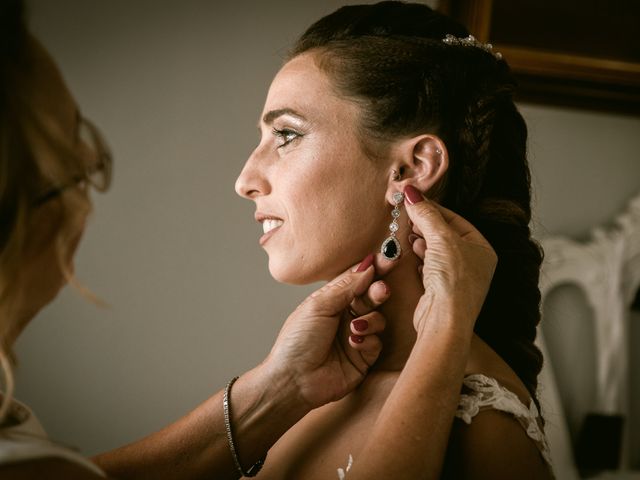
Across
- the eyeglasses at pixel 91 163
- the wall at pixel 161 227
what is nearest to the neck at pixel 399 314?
the eyeglasses at pixel 91 163

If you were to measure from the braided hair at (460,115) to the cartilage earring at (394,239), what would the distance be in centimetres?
9

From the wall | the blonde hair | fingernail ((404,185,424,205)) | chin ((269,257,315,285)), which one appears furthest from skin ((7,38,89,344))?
the wall

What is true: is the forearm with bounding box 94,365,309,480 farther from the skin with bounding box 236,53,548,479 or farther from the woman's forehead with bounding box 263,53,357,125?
the woman's forehead with bounding box 263,53,357,125

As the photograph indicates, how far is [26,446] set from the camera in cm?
60

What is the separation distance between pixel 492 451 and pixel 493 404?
0.06 metres

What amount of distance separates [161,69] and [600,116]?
1342 mm

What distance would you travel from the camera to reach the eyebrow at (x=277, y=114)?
41.5 inches

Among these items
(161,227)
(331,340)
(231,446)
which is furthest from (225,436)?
(161,227)

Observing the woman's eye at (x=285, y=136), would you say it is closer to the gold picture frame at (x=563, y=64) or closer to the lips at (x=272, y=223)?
the lips at (x=272, y=223)

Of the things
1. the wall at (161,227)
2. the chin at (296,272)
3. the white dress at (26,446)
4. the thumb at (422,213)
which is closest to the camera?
the white dress at (26,446)

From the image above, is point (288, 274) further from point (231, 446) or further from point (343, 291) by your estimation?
point (231, 446)

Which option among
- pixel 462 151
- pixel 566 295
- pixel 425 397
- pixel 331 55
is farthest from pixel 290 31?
pixel 425 397

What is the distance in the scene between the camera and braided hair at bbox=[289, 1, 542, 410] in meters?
1.05

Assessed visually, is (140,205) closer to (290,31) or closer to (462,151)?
(290,31)
